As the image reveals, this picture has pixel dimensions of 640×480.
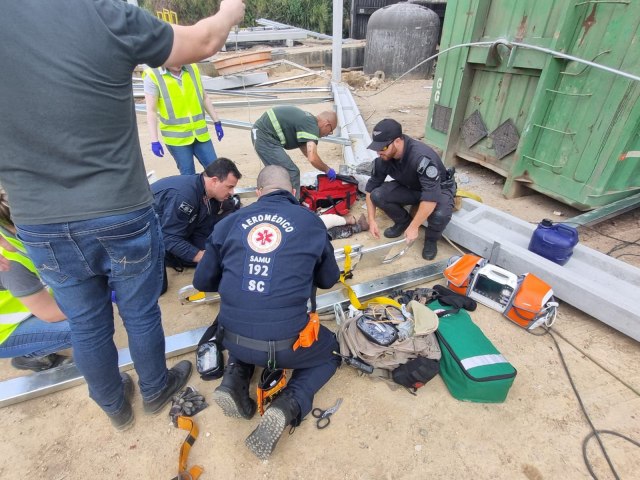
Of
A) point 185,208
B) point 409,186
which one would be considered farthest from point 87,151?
point 409,186

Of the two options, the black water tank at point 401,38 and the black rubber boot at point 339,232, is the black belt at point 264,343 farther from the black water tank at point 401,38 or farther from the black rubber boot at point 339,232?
the black water tank at point 401,38

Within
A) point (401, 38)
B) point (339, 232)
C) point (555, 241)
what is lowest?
point (339, 232)

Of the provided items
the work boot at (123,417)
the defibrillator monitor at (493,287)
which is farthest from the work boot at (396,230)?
the work boot at (123,417)

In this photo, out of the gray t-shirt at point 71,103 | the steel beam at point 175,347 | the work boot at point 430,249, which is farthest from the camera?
the work boot at point 430,249

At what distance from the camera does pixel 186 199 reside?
2717mm

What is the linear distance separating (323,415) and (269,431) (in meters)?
0.41

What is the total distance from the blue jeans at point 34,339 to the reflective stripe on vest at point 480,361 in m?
2.29

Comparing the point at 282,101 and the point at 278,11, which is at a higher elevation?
→ the point at 278,11

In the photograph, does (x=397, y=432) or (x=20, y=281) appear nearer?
(x=20, y=281)

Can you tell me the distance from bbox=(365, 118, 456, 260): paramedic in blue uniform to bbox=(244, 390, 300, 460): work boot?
5.97 ft

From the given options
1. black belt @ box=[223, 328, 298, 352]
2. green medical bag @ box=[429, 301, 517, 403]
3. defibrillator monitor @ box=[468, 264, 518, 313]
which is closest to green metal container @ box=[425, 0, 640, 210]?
defibrillator monitor @ box=[468, 264, 518, 313]

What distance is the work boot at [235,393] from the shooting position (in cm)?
168

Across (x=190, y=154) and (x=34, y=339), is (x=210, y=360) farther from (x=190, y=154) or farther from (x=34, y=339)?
(x=190, y=154)

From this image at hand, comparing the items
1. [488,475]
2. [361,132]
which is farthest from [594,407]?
[361,132]
